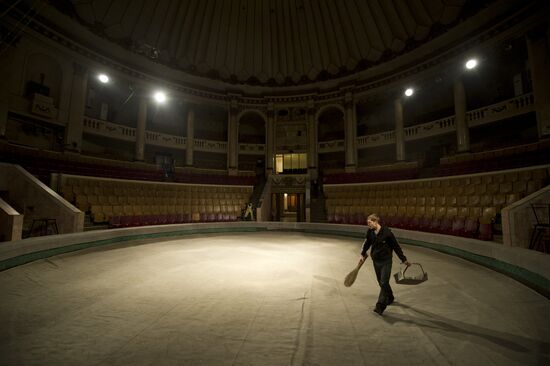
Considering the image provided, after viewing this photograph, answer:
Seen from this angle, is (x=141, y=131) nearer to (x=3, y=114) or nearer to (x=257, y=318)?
(x=3, y=114)

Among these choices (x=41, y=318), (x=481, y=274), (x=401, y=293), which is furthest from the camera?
(x=481, y=274)

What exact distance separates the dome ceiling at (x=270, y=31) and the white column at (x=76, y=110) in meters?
2.85

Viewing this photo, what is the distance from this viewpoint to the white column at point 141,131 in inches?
653

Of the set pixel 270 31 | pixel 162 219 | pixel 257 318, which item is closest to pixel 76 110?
pixel 162 219

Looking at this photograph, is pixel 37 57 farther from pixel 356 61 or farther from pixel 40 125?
pixel 356 61

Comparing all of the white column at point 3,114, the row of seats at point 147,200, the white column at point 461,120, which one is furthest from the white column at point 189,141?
the white column at point 461,120

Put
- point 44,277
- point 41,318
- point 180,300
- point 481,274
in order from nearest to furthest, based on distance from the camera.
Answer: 1. point 41,318
2. point 180,300
3. point 44,277
4. point 481,274

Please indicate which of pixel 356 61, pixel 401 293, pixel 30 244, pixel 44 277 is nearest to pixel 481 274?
pixel 401 293

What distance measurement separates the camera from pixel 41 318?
2.74 meters

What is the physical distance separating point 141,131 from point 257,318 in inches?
693

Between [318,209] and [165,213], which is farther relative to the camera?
[318,209]

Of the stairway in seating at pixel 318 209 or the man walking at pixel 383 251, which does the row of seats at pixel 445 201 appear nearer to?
the stairway in seating at pixel 318 209

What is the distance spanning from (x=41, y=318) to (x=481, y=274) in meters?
7.17

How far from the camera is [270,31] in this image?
18.2m
